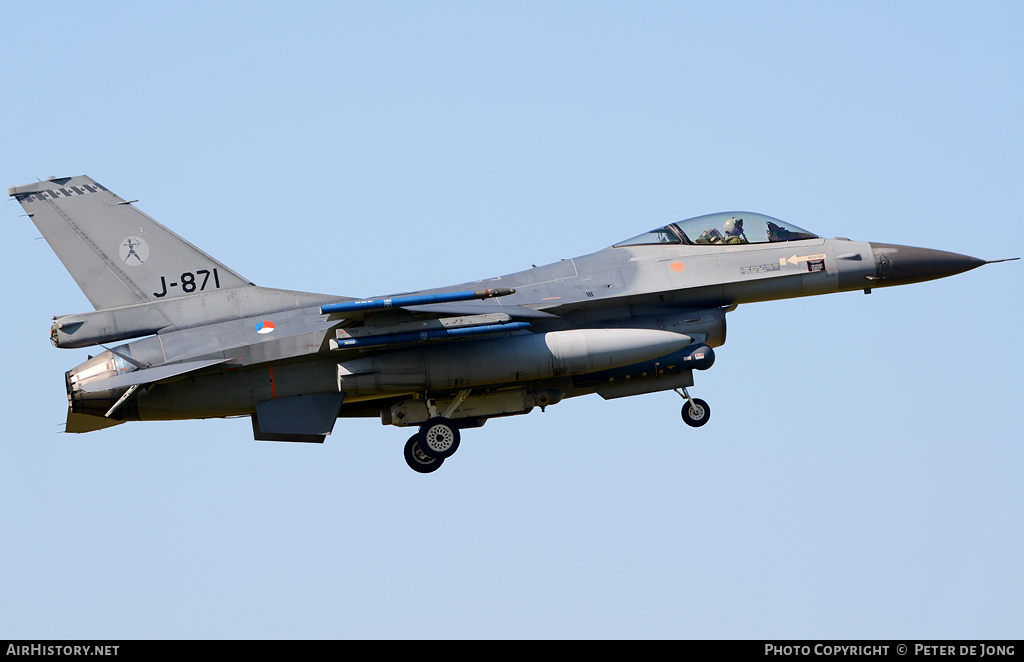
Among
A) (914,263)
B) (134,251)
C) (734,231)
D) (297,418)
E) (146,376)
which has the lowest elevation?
(297,418)

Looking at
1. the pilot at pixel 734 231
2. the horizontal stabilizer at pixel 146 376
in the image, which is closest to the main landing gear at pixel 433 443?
the horizontal stabilizer at pixel 146 376

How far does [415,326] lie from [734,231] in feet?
16.9

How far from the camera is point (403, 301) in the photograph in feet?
50.0

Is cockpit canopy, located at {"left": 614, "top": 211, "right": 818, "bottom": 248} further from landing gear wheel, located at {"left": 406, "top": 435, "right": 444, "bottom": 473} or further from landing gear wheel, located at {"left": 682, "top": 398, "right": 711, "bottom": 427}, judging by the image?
landing gear wheel, located at {"left": 406, "top": 435, "right": 444, "bottom": 473}

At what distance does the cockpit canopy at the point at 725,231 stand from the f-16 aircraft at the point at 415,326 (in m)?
0.02

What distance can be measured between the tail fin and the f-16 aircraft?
0.06ft

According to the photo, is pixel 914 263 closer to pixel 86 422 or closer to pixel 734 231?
pixel 734 231

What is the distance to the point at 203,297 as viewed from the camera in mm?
16812

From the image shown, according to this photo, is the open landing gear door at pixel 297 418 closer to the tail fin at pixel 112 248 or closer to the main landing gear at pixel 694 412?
the tail fin at pixel 112 248

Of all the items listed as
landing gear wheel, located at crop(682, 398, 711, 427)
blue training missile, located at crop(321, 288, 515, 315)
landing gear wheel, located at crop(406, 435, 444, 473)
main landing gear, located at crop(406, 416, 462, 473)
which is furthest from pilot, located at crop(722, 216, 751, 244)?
landing gear wheel, located at crop(406, 435, 444, 473)

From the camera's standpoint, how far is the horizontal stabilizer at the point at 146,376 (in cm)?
1557

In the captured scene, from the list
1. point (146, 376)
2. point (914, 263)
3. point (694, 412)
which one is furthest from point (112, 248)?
point (914, 263)

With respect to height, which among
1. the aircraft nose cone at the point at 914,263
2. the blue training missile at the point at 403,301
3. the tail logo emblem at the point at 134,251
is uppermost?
the tail logo emblem at the point at 134,251

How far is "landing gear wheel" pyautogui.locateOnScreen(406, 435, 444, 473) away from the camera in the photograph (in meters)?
17.2
